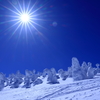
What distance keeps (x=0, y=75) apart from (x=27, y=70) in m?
13.7

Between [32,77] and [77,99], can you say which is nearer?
[77,99]

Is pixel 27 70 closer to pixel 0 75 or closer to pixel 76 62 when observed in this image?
pixel 0 75

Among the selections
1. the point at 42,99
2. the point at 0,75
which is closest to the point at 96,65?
the point at 0,75

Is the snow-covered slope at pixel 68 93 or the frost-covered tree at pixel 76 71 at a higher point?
the frost-covered tree at pixel 76 71

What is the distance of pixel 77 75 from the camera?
30797 millimetres

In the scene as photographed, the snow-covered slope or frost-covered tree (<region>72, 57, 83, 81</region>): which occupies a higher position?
frost-covered tree (<region>72, 57, 83, 81</region>)

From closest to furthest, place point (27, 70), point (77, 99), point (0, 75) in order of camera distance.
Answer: point (77, 99) → point (0, 75) → point (27, 70)

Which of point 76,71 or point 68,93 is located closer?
point 68,93

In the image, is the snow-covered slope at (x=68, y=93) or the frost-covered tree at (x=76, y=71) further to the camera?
the frost-covered tree at (x=76, y=71)

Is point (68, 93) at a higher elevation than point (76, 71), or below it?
below

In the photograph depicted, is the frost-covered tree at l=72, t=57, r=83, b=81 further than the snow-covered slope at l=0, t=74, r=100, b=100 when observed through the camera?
Yes

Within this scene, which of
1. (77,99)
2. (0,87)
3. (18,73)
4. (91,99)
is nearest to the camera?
(91,99)

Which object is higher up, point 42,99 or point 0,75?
point 0,75

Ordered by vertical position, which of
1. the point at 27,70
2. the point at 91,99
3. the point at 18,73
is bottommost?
the point at 91,99
